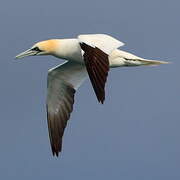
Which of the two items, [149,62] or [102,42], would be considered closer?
[102,42]

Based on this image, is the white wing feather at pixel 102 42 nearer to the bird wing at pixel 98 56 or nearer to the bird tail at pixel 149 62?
the bird wing at pixel 98 56

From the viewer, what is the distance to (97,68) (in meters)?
18.1

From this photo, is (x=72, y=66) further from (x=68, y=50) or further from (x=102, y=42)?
(x=102, y=42)

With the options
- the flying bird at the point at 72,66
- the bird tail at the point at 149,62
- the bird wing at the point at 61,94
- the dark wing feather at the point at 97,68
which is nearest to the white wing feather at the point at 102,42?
the flying bird at the point at 72,66

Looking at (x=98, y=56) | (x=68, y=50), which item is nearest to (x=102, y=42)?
(x=68, y=50)

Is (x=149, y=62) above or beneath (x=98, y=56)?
beneath

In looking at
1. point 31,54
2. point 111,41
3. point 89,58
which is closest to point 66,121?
point 31,54

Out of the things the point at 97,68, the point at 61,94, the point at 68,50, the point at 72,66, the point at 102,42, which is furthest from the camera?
the point at 61,94

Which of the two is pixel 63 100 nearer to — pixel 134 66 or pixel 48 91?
pixel 48 91

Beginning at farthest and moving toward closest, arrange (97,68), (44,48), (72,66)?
(72,66)
(44,48)
(97,68)

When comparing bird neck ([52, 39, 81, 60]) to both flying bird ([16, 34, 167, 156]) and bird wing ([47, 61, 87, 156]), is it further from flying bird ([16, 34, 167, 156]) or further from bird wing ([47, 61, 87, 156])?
bird wing ([47, 61, 87, 156])

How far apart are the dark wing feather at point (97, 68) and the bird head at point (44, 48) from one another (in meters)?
2.85

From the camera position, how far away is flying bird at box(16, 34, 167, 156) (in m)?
18.3

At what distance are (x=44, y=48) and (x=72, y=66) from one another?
1338 mm
